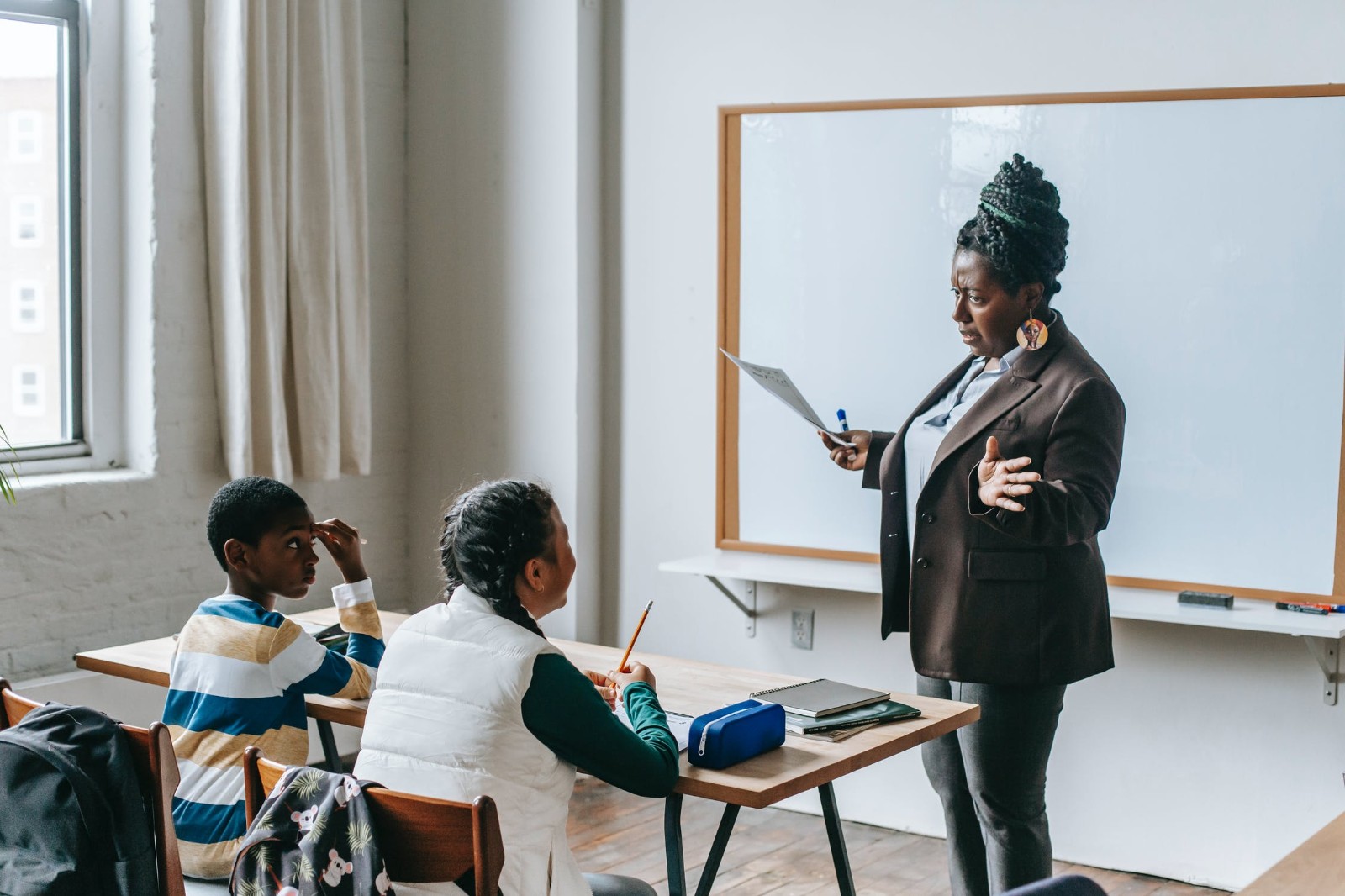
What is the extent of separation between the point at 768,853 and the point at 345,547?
1618 millimetres

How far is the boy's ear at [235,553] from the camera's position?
240cm

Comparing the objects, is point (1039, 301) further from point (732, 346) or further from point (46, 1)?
point (46, 1)

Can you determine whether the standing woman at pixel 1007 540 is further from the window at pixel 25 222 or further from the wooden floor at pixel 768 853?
the window at pixel 25 222

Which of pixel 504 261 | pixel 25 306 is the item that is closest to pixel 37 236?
pixel 25 306

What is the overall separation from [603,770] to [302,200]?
2.63 meters

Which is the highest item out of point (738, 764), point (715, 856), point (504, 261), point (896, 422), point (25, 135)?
point (25, 135)

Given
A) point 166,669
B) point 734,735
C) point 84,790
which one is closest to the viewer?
point 84,790

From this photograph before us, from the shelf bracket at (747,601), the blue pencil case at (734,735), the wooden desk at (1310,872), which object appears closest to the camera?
the wooden desk at (1310,872)

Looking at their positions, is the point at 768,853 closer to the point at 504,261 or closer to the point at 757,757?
the point at 757,757

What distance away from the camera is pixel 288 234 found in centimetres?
398

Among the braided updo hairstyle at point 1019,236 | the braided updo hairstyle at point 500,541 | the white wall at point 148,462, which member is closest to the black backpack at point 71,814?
the braided updo hairstyle at point 500,541

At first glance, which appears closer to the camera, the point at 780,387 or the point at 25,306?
the point at 780,387

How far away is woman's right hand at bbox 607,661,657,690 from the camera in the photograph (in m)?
2.15

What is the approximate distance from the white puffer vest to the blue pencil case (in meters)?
0.23
